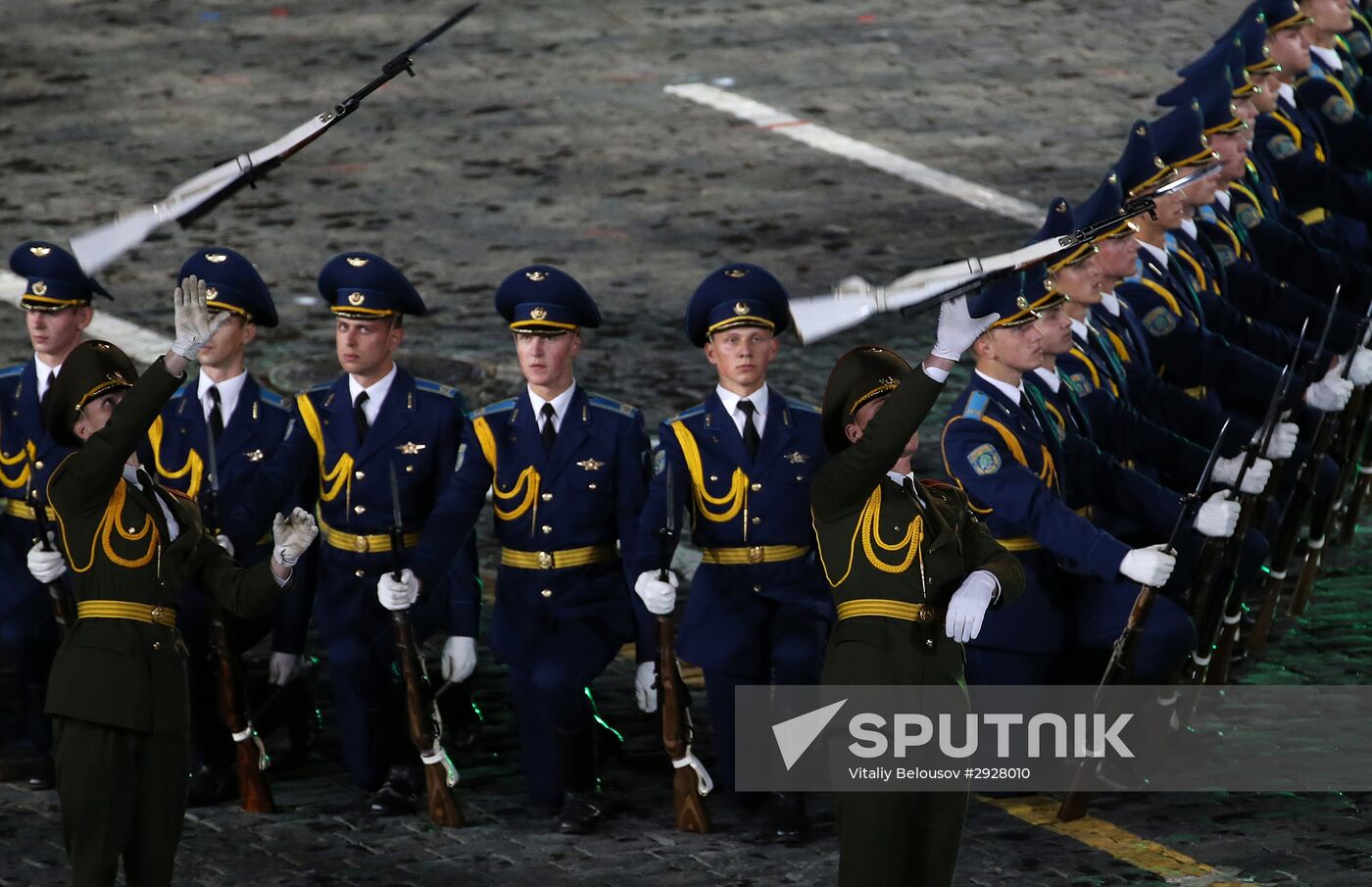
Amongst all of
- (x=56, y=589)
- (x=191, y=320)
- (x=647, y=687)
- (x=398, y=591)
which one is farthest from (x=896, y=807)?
(x=56, y=589)

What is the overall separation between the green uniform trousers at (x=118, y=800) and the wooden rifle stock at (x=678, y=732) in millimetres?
1979

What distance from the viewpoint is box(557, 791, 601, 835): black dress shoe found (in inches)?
425

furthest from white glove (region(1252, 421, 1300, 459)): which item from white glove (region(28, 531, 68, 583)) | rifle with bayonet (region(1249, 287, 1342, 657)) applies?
white glove (region(28, 531, 68, 583))

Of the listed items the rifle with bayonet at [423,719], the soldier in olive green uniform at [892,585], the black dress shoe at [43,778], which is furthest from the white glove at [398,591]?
the soldier in olive green uniform at [892,585]

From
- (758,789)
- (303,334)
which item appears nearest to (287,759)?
(758,789)

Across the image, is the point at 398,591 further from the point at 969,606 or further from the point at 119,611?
the point at 969,606

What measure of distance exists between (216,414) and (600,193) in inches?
358

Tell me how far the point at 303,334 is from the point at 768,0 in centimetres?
958

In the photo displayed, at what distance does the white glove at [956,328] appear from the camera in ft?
29.1

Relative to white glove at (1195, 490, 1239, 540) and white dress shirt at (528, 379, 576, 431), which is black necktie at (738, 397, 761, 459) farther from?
white glove at (1195, 490, 1239, 540)

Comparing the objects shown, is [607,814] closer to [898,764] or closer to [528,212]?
[898,764]

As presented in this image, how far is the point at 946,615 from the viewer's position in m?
9.12

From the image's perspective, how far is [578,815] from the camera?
10.8 m

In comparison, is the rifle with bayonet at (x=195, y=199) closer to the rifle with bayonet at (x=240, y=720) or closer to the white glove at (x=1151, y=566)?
the rifle with bayonet at (x=240, y=720)
